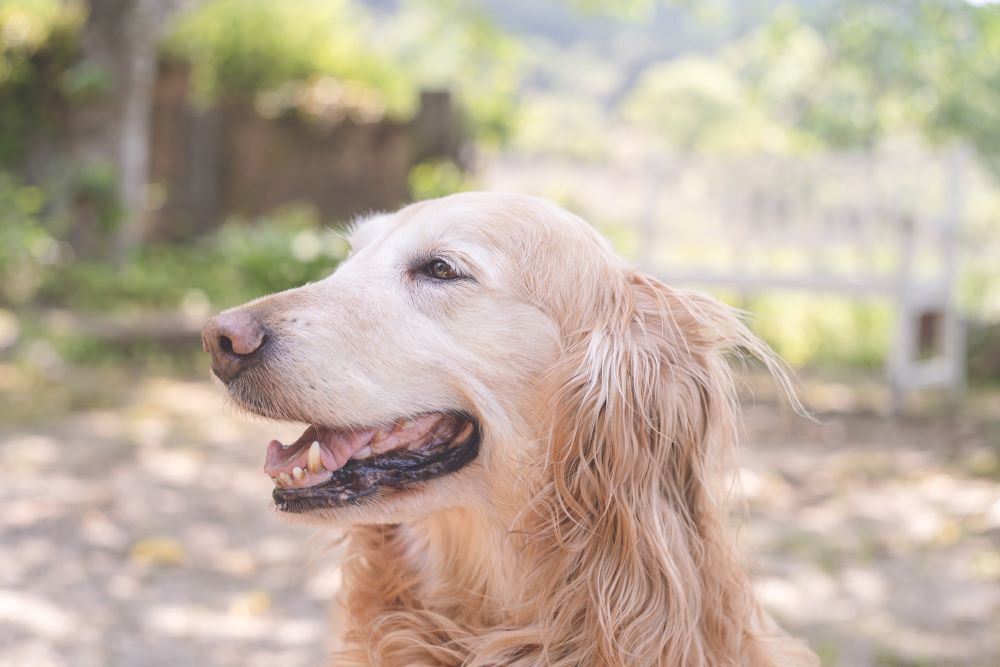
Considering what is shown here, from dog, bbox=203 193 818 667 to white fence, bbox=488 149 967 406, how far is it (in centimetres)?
566

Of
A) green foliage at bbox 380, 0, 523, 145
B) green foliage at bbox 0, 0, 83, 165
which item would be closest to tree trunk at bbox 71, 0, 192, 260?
green foliage at bbox 0, 0, 83, 165

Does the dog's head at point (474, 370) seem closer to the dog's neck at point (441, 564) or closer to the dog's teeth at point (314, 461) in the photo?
the dog's teeth at point (314, 461)

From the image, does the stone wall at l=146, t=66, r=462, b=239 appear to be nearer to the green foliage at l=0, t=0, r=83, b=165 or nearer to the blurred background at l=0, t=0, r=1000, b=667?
the blurred background at l=0, t=0, r=1000, b=667

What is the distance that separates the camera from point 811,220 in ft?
25.9

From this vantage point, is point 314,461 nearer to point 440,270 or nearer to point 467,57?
point 440,270

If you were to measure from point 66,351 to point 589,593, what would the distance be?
262 inches

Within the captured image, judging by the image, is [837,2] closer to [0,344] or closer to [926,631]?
[926,631]

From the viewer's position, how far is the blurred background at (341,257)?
3957mm

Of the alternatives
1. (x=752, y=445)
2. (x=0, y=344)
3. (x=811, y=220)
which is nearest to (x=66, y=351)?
(x=0, y=344)

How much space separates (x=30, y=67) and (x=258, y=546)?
8295mm

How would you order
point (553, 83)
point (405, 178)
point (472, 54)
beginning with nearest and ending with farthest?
point (405, 178) → point (472, 54) → point (553, 83)

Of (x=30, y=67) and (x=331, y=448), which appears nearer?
(x=331, y=448)

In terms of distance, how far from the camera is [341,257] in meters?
6.61

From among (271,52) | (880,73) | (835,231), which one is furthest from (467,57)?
(880,73)
